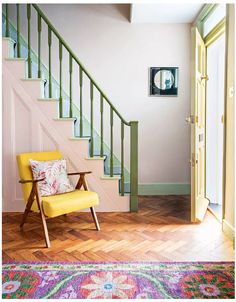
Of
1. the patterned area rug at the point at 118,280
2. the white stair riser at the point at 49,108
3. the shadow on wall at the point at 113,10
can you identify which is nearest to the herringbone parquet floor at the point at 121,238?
the patterned area rug at the point at 118,280

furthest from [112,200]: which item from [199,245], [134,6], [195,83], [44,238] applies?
[134,6]

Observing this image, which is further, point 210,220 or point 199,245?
point 210,220

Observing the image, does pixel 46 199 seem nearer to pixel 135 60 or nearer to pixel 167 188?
pixel 167 188

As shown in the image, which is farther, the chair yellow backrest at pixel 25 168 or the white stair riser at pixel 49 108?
the white stair riser at pixel 49 108

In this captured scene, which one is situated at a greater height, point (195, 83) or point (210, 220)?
point (195, 83)

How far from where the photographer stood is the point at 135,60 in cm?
474

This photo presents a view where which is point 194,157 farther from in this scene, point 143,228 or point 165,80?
point 165,80

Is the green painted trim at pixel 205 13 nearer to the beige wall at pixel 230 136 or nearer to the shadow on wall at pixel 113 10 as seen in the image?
the beige wall at pixel 230 136

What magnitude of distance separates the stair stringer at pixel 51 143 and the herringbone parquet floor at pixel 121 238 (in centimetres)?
21

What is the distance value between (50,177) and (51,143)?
0.70 m

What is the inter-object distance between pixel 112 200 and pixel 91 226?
2.03ft

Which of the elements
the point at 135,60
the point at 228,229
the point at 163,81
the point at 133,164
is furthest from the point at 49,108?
the point at 228,229

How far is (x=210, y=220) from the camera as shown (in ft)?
11.5

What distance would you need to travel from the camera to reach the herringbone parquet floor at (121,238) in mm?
2518
